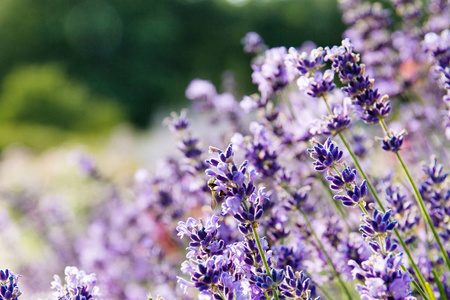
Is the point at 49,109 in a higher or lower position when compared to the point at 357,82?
higher

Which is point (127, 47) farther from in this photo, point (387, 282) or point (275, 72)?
point (387, 282)

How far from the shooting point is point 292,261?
1740 millimetres

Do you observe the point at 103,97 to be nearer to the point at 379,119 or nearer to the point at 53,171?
the point at 53,171

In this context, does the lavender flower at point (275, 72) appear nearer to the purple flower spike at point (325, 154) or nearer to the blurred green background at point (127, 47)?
the purple flower spike at point (325, 154)

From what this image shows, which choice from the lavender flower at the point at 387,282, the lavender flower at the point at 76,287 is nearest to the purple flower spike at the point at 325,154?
the lavender flower at the point at 387,282

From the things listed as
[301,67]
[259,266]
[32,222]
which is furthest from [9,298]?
[32,222]

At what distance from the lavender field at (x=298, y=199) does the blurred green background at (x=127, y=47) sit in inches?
698

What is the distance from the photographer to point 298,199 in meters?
2.11

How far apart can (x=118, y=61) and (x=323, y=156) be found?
28.1 metres

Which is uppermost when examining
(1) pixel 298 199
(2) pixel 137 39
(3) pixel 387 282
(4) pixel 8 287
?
(2) pixel 137 39

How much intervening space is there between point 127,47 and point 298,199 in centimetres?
2747

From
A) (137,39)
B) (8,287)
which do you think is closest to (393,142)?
(8,287)

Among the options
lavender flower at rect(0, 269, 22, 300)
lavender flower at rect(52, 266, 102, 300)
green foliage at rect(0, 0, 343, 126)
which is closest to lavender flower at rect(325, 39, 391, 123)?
lavender flower at rect(52, 266, 102, 300)

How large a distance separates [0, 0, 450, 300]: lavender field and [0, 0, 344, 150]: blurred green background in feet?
58.2
